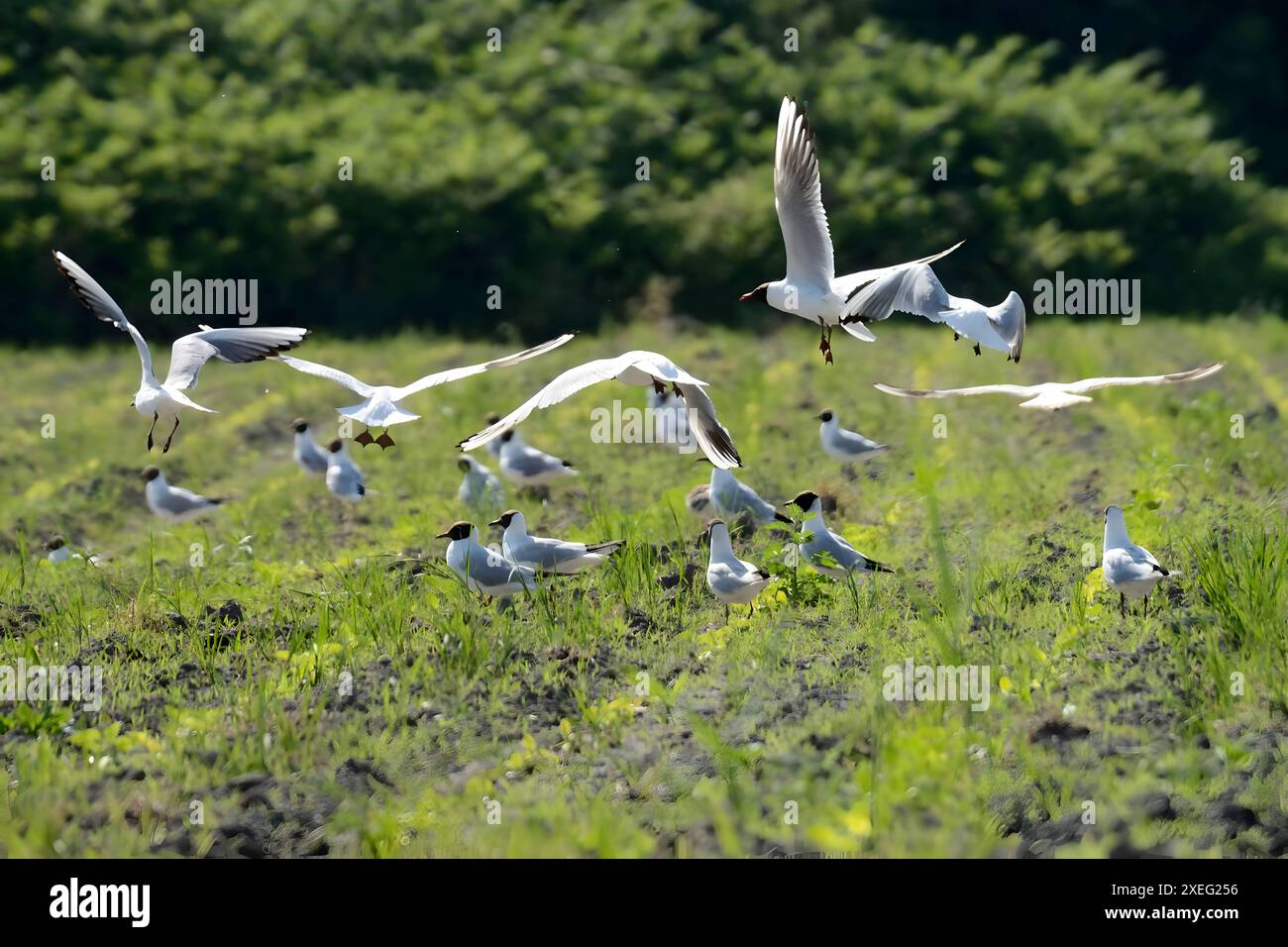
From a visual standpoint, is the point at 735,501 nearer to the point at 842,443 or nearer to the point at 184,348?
the point at 842,443

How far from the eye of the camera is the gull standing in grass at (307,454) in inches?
430

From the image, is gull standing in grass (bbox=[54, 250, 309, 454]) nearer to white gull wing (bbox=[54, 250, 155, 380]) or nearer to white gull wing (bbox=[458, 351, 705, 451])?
white gull wing (bbox=[54, 250, 155, 380])

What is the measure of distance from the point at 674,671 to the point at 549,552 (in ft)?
3.85

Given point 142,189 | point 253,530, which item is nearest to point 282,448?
point 253,530

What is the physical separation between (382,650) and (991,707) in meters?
A: 2.76

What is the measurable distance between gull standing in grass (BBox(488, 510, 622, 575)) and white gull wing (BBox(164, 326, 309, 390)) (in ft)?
4.92

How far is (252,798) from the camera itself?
580cm

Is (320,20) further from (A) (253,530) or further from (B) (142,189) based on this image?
(A) (253,530)

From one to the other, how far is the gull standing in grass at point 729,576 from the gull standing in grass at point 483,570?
916mm

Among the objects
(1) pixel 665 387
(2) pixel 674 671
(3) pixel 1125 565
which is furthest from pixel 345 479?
(3) pixel 1125 565

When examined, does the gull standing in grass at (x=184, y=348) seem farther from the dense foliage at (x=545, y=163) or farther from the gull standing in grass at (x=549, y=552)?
the dense foliage at (x=545, y=163)

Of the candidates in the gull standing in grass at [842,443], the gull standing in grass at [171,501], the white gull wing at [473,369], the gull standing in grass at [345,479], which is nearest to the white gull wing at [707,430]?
the white gull wing at [473,369]

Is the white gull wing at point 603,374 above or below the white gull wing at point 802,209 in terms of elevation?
below

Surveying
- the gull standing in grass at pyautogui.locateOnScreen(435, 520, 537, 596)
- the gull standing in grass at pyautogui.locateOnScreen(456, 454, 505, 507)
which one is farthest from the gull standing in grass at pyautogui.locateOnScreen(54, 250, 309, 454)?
the gull standing in grass at pyautogui.locateOnScreen(456, 454, 505, 507)
